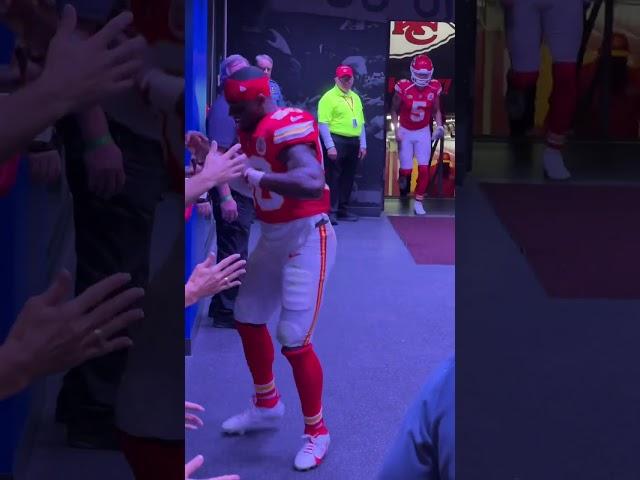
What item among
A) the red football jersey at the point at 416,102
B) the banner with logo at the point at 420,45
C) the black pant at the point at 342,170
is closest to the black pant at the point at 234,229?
the black pant at the point at 342,170

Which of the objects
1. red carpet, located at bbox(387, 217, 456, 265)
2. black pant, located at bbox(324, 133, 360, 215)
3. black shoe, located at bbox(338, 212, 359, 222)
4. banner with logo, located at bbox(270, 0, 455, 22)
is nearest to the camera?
red carpet, located at bbox(387, 217, 456, 265)

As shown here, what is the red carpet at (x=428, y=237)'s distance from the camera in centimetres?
702

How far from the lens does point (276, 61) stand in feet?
28.2

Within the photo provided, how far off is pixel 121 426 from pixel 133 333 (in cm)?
17

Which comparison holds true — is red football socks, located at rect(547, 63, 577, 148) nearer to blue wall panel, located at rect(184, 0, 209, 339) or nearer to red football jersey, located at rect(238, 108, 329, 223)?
red football jersey, located at rect(238, 108, 329, 223)

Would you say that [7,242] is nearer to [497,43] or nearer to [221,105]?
[497,43]

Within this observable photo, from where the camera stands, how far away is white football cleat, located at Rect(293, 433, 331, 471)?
3.20 m

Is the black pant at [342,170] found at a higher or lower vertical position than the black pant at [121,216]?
lower

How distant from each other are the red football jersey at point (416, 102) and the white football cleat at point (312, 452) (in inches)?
223

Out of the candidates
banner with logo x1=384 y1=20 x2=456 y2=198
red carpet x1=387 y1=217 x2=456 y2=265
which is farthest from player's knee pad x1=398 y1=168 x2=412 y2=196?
red carpet x1=387 y1=217 x2=456 y2=265

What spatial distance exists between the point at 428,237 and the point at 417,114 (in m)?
1.39

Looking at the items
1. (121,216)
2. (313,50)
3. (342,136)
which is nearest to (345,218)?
(342,136)

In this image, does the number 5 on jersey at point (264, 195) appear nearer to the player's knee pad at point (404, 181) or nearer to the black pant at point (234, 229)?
the black pant at point (234, 229)

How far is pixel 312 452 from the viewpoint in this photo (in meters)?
3.23
